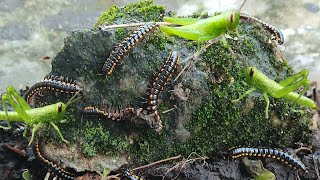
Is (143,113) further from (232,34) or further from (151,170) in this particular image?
(232,34)

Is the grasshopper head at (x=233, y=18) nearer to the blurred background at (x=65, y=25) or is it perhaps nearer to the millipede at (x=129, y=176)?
the millipede at (x=129, y=176)

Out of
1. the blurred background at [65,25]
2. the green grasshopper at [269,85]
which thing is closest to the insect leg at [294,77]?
the green grasshopper at [269,85]

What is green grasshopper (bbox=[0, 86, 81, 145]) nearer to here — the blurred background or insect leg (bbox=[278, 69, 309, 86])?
insect leg (bbox=[278, 69, 309, 86])

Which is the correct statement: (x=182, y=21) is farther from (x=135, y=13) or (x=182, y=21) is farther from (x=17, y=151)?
(x=17, y=151)

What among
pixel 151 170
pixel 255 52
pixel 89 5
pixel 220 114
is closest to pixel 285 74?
pixel 255 52

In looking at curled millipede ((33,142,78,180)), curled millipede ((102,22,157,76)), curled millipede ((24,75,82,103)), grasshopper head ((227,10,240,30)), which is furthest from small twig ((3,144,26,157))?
grasshopper head ((227,10,240,30))

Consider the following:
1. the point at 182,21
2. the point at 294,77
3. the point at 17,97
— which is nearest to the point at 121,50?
the point at 182,21
